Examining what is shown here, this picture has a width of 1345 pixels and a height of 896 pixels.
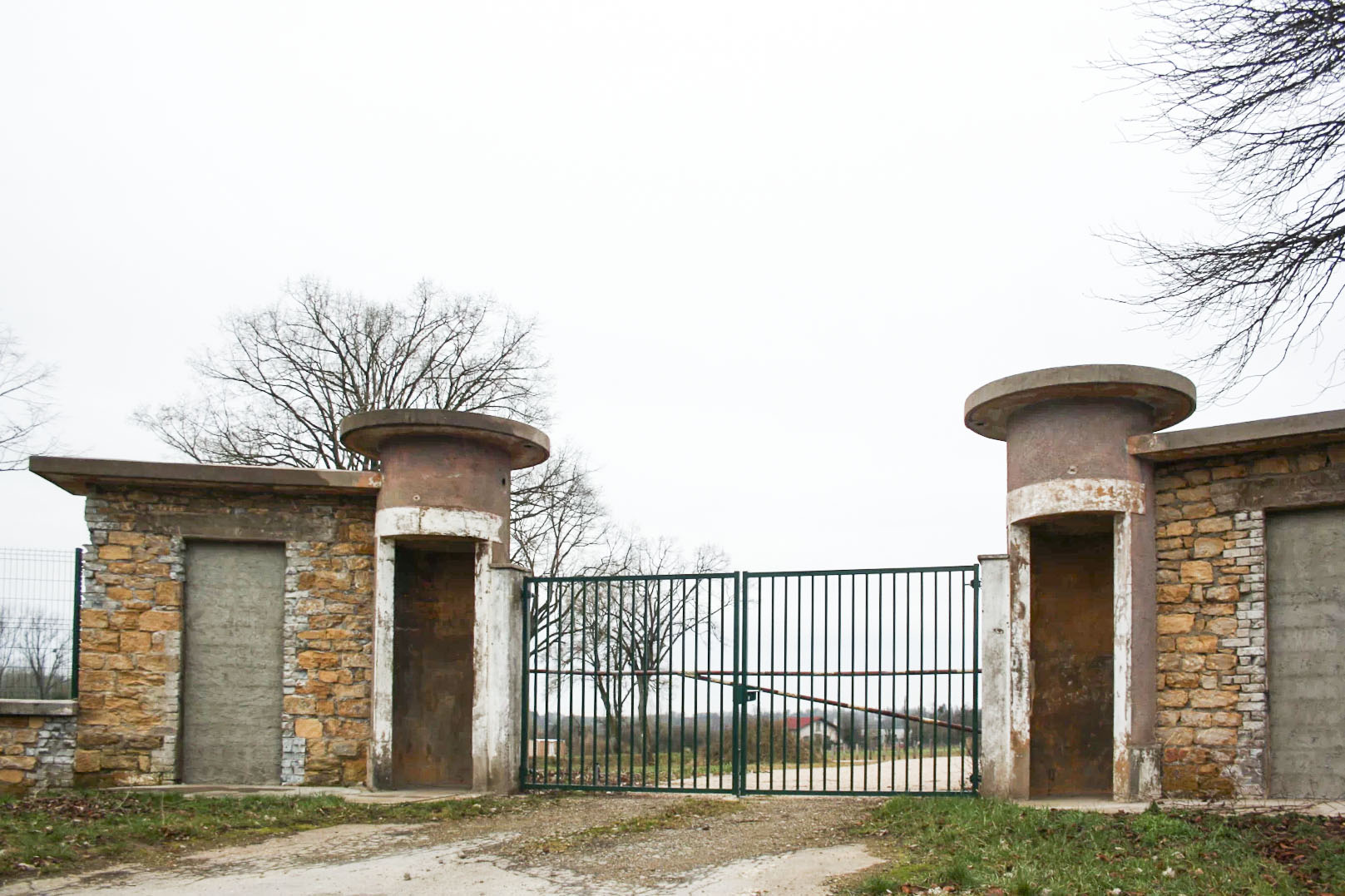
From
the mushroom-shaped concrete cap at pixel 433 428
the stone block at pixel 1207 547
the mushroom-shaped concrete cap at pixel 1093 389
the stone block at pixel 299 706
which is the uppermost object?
the mushroom-shaped concrete cap at pixel 1093 389

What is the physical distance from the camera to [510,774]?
1117 centimetres

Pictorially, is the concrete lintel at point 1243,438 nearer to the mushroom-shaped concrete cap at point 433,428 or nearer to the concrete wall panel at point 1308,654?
the concrete wall panel at point 1308,654

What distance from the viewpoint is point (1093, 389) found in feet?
31.9

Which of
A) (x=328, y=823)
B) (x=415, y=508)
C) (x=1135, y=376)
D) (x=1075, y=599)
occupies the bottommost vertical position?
(x=328, y=823)

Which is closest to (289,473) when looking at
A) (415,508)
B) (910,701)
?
(415,508)

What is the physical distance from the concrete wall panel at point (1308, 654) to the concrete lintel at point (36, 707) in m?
10.4

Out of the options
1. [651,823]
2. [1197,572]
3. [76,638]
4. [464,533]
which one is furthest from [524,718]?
[1197,572]

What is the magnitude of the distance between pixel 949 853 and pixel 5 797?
7.95m

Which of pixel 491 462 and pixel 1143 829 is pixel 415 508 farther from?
pixel 1143 829

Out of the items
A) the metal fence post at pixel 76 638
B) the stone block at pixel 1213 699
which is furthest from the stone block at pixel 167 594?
the stone block at pixel 1213 699

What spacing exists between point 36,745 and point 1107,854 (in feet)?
29.8

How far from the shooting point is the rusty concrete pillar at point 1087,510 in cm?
962

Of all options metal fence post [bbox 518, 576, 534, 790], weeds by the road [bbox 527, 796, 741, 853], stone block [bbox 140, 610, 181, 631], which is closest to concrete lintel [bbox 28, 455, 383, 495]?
→ stone block [bbox 140, 610, 181, 631]

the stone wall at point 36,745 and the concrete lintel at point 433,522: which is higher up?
the concrete lintel at point 433,522
